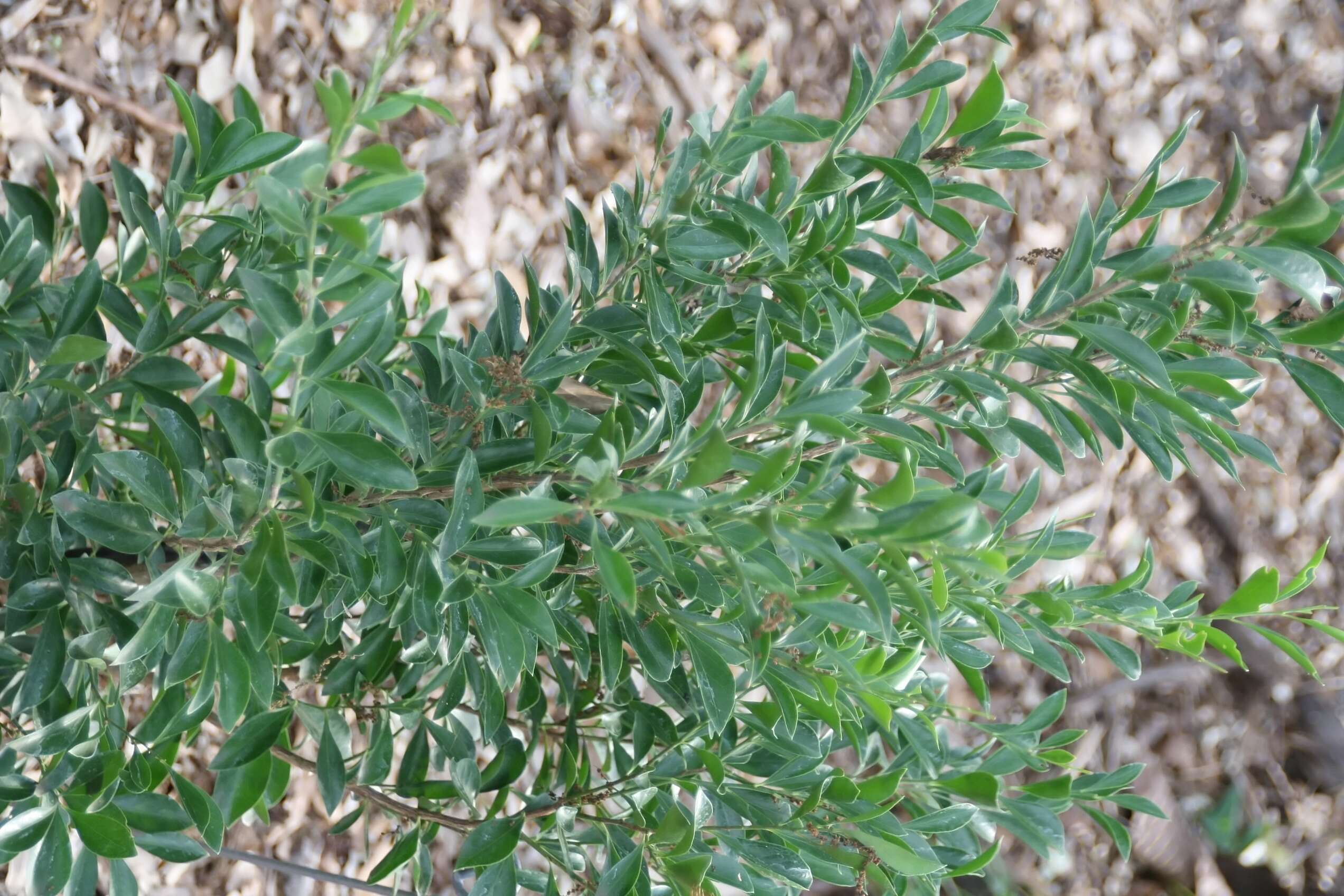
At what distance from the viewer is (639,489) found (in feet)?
1.62

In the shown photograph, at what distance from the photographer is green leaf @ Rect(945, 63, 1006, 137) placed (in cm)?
56

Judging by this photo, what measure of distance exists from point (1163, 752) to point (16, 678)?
209 centimetres

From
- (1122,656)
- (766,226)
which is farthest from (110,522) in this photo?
(1122,656)

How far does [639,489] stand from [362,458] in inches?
4.9

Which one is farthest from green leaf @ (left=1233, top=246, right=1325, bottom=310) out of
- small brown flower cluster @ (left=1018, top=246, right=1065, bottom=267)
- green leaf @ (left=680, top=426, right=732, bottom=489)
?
green leaf @ (left=680, top=426, right=732, bottom=489)

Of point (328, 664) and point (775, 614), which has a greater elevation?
point (775, 614)

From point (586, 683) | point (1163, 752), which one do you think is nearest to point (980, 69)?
point (1163, 752)

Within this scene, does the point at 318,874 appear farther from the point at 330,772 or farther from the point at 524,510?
the point at 524,510

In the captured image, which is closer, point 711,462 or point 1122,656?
point 711,462

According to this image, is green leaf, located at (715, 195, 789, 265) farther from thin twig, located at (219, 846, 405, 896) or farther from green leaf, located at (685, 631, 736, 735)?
thin twig, located at (219, 846, 405, 896)

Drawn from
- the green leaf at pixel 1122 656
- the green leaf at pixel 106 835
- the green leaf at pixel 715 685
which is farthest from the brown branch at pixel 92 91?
the green leaf at pixel 1122 656

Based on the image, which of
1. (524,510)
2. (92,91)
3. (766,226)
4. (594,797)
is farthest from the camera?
(92,91)

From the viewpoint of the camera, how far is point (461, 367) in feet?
1.90

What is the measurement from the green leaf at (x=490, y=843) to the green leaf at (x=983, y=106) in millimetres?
491
